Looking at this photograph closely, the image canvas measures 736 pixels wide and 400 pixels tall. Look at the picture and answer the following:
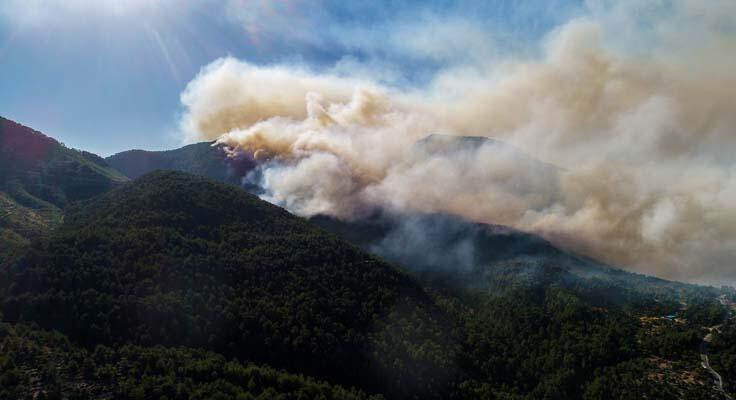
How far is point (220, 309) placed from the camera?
157875mm

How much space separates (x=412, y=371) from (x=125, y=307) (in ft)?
336

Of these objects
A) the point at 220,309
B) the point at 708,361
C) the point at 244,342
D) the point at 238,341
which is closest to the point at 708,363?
the point at 708,361

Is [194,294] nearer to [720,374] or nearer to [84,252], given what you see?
[84,252]

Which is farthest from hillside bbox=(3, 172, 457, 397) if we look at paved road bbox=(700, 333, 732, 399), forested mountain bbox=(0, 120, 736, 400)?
paved road bbox=(700, 333, 732, 399)

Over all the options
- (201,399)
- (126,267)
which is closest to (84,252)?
(126,267)

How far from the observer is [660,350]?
181250 millimetres

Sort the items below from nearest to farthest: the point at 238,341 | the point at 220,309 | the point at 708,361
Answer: the point at 238,341, the point at 220,309, the point at 708,361

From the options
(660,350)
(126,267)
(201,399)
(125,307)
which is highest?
(660,350)

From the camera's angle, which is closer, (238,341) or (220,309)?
(238,341)

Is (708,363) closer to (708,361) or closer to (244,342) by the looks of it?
(708,361)

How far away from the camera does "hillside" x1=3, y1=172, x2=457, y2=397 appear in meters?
141

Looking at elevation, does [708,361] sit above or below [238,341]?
above

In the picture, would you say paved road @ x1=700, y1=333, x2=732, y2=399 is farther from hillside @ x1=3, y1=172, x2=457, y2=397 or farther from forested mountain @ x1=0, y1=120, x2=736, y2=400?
hillside @ x1=3, y1=172, x2=457, y2=397

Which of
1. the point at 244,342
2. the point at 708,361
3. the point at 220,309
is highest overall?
the point at 708,361
